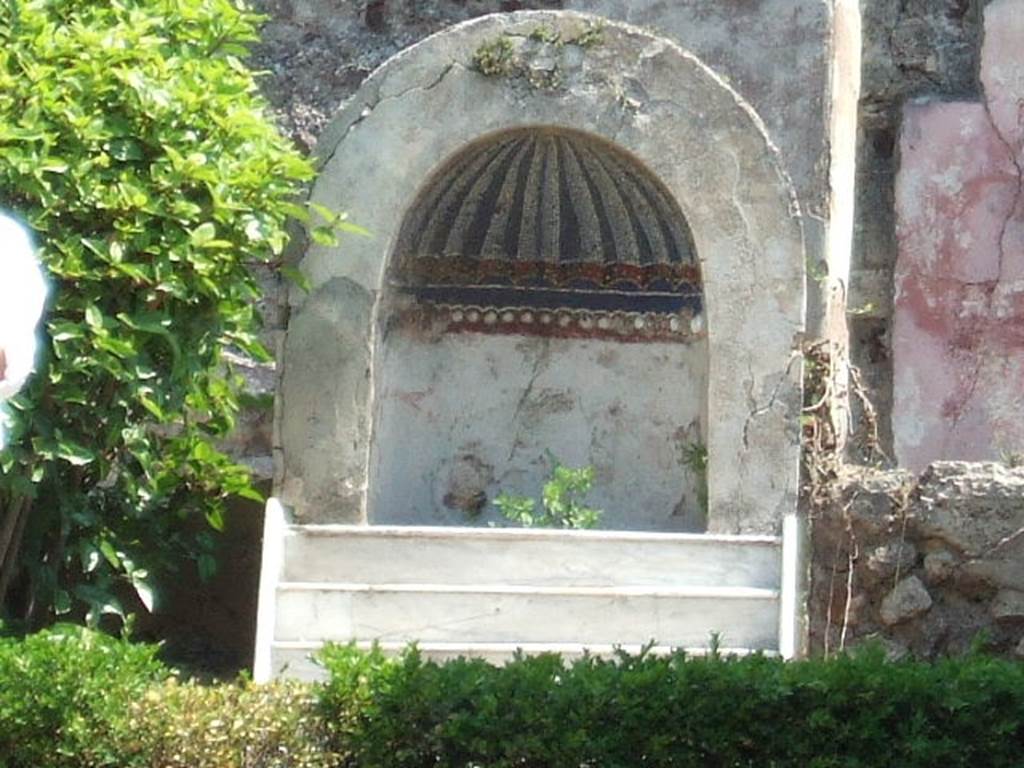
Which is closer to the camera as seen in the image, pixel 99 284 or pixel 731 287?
pixel 99 284

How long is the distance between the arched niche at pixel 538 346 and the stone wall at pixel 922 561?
0.53m

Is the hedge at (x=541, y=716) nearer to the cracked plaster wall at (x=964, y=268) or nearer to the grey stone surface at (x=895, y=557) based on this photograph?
the grey stone surface at (x=895, y=557)

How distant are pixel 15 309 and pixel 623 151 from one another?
147 inches

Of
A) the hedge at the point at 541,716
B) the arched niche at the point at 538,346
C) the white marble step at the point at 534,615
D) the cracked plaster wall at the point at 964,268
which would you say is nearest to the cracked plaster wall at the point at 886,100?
the cracked plaster wall at the point at 964,268

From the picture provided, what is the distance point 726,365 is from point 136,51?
2.19 meters

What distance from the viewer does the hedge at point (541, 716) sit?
549cm

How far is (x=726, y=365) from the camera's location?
24.7ft

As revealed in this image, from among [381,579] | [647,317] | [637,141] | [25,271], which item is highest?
[637,141]

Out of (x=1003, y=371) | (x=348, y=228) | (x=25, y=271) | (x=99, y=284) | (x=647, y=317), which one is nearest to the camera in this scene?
(x=25, y=271)

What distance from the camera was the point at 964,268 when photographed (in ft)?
36.0

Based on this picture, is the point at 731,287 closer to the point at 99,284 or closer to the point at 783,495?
the point at 783,495

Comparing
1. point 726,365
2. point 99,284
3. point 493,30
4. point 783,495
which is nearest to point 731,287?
point 726,365

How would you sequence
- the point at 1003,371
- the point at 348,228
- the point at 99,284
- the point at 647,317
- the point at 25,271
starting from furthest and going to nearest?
1. the point at 1003,371
2. the point at 647,317
3. the point at 348,228
4. the point at 99,284
5. the point at 25,271

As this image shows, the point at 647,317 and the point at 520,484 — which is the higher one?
the point at 647,317
